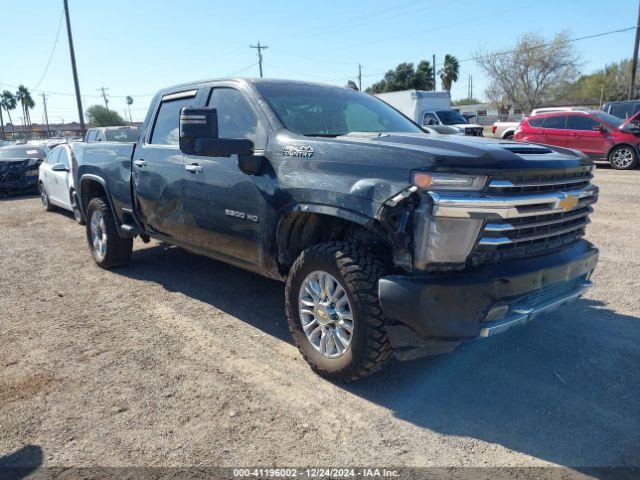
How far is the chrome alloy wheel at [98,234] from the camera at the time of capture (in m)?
6.07

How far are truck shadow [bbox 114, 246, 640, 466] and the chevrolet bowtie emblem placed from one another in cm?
110

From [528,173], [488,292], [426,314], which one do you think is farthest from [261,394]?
[528,173]

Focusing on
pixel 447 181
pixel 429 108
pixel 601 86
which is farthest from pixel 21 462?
pixel 601 86

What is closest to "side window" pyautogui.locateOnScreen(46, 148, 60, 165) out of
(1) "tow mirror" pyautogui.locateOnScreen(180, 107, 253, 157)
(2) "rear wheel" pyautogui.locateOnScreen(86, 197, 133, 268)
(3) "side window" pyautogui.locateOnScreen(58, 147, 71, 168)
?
(3) "side window" pyautogui.locateOnScreen(58, 147, 71, 168)

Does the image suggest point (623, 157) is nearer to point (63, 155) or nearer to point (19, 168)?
point (63, 155)

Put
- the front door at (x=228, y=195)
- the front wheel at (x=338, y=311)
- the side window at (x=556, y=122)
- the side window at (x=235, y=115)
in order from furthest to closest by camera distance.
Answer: the side window at (x=556, y=122) → the side window at (x=235, y=115) → the front door at (x=228, y=195) → the front wheel at (x=338, y=311)

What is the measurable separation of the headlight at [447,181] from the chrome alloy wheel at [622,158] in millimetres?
13635

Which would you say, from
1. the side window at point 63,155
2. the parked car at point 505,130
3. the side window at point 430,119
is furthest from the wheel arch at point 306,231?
the side window at point 430,119

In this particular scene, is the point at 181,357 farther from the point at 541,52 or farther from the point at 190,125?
the point at 541,52

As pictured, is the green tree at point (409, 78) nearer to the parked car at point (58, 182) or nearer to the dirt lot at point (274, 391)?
the parked car at point (58, 182)

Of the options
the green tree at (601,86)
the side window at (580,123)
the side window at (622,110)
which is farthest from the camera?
the green tree at (601,86)

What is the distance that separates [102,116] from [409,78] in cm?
4324

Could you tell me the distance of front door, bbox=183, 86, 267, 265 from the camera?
12.6ft

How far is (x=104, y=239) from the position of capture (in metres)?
6.11
